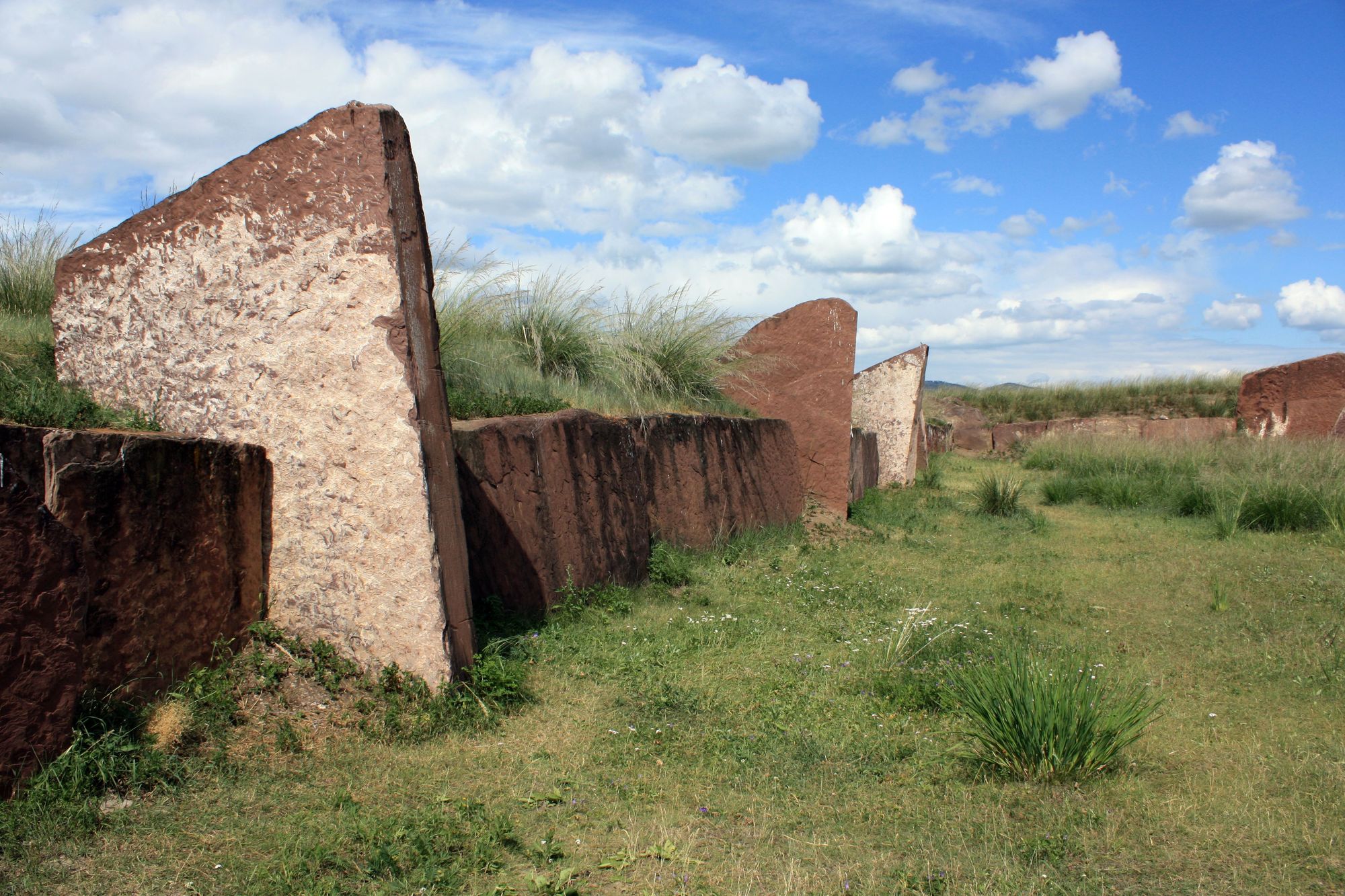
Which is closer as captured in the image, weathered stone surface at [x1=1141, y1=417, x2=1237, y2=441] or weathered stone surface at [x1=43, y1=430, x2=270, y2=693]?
weathered stone surface at [x1=43, y1=430, x2=270, y2=693]

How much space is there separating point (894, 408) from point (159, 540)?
10957 mm

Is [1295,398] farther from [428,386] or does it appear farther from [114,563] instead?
[114,563]

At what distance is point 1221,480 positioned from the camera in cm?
946

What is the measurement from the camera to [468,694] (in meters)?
3.53

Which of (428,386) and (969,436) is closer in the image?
(428,386)

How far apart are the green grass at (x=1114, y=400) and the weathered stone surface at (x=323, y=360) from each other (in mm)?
18163

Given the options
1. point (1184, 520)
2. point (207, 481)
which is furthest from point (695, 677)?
point (1184, 520)

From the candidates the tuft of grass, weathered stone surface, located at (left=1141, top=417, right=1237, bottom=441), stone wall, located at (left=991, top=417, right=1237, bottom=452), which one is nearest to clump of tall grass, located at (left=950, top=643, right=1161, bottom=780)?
the tuft of grass

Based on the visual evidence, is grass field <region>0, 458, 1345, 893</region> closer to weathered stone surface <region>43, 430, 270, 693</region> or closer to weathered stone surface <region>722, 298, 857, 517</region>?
weathered stone surface <region>43, 430, 270, 693</region>

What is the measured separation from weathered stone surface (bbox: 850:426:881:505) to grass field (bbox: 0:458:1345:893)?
14.9 feet

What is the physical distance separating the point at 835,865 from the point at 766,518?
5200 millimetres

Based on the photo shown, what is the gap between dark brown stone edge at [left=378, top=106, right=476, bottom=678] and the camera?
11.4 ft

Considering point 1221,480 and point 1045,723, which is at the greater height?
point 1221,480

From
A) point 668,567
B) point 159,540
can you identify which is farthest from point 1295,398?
point 159,540
